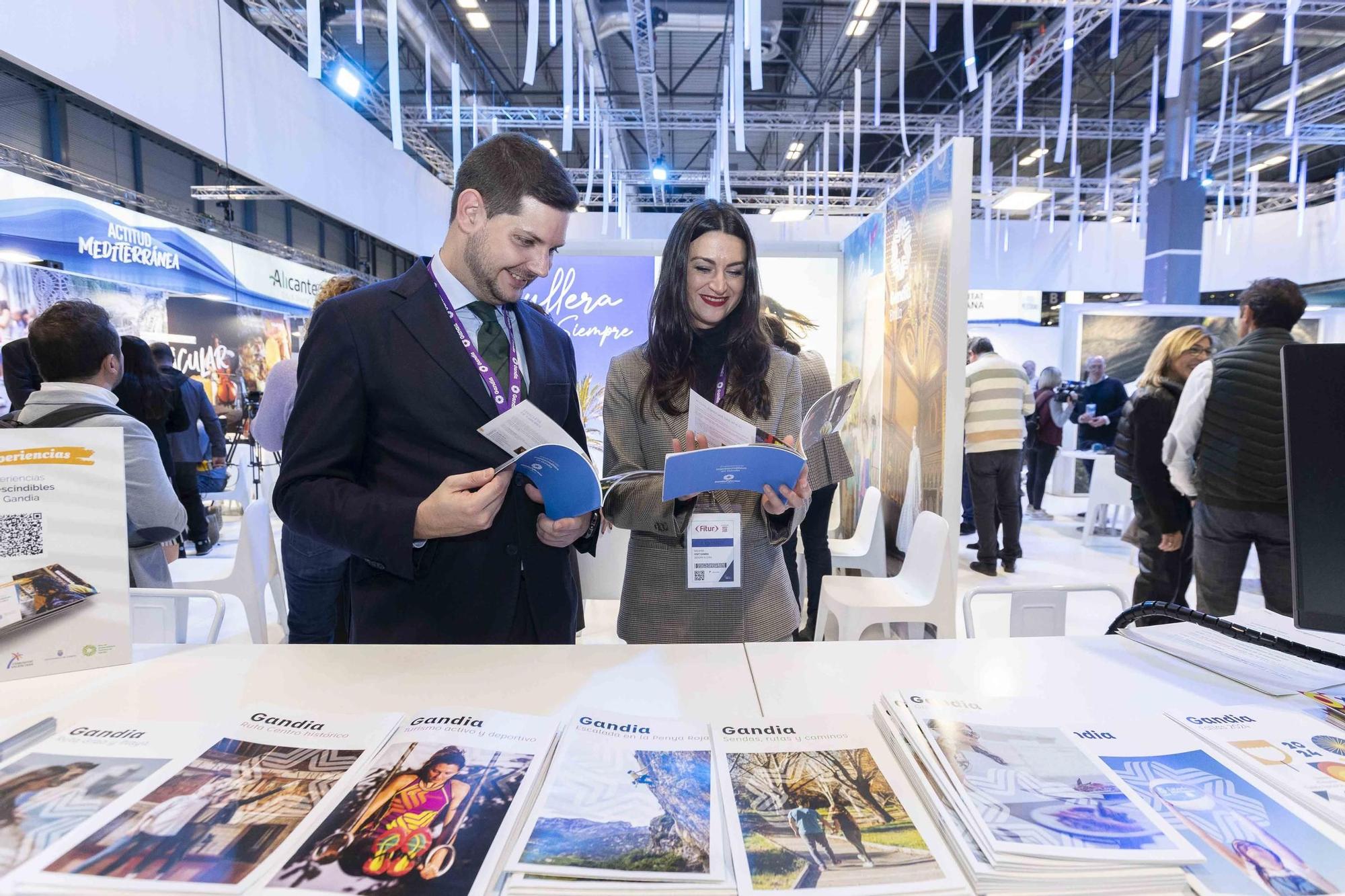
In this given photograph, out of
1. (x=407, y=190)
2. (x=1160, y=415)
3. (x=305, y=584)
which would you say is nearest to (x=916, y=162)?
(x=407, y=190)

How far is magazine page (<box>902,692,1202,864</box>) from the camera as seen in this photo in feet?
2.18

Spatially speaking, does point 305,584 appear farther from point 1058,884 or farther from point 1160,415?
point 1160,415

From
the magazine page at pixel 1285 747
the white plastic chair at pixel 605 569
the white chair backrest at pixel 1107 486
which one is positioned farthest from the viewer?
the white chair backrest at pixel 1107 486

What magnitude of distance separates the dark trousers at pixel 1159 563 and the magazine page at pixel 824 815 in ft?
10.8

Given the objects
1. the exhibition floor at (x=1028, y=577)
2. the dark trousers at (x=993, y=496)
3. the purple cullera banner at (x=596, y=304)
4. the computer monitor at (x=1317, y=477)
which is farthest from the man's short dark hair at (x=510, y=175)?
the dark trousers at (x=993, y=496)

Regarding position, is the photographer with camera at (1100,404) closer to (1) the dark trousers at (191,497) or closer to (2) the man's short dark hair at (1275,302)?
(2) the man's short dark hair at (1275,302)

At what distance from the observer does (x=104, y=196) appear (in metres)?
4.98

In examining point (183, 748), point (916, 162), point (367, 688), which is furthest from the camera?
point (916, 162)

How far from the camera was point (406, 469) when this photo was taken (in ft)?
4.34

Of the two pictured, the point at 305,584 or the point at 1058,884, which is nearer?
the point at 1058,884

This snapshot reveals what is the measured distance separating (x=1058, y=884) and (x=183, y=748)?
98 cm

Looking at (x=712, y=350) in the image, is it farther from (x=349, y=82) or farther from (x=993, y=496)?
(x=349, y=82)

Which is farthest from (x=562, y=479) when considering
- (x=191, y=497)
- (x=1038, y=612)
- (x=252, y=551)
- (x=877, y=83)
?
(x=877, y=83)

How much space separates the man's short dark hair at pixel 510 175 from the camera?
4.29 ft
